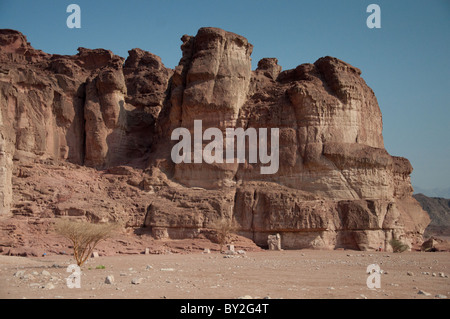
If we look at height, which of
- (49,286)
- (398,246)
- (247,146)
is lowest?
(398,246)

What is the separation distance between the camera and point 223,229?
31.8 meters

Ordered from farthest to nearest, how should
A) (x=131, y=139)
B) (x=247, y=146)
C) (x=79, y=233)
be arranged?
(x=131, y=139) < (x=247, y=146) < (x=79, y=233)

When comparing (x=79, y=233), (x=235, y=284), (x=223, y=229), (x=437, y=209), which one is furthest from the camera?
(x=437, y=209)

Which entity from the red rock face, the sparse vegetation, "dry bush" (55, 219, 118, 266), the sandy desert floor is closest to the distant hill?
the red rock face

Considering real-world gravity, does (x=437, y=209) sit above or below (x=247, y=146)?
below

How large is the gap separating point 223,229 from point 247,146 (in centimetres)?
858

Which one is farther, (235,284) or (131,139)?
(131,139)

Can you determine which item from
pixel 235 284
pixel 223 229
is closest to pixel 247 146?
pixel 223 229

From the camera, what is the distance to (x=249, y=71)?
40.7m

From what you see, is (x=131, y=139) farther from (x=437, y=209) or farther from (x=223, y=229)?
(x=437, y=209)

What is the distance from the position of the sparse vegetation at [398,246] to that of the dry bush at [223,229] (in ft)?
37.2

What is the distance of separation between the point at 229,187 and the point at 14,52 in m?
31.4

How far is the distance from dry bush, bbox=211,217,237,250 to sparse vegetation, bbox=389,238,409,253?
1133cm

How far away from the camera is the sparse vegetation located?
3195 centimetres
